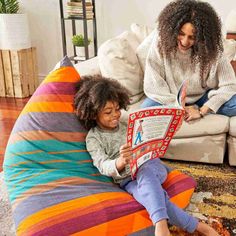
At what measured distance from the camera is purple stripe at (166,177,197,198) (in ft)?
4.78

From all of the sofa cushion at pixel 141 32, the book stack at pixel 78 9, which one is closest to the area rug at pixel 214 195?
the sofa cushion at pixel 141 32

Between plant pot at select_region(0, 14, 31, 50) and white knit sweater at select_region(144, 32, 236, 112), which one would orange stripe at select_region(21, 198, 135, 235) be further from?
plant pot at select_region(0, 14, 31, 50)

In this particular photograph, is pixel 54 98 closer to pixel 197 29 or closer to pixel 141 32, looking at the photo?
pixel 197 29

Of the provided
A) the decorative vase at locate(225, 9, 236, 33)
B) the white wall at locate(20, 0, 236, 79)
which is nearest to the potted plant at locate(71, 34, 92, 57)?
the white wall at locate(20, 0, 236, 79)

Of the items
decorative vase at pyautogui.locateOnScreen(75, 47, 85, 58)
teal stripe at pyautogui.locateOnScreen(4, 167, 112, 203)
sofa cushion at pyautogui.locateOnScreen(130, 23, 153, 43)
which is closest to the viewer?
teal stripe at pyautogui.locateOnScreen(4, 167, 112, 203)

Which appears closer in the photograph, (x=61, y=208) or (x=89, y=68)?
(x=61, y=208)

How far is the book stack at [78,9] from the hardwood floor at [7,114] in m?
1.01

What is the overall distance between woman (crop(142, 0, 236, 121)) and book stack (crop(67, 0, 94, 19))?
1379 millimetres

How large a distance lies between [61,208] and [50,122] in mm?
457

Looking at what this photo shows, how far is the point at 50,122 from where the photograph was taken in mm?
1554

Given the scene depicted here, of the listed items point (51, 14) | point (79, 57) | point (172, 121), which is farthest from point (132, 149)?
point (51, 14)

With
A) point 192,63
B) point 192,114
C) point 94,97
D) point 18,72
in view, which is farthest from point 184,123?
point 18,72

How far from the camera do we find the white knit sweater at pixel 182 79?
74.0 inches

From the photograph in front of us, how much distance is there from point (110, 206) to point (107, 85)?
53 centimetres
